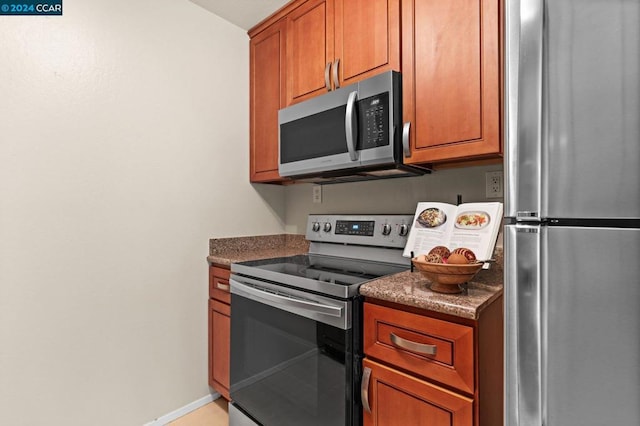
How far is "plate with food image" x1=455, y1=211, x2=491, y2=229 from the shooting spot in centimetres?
136

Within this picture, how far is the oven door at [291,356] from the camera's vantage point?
1.21m

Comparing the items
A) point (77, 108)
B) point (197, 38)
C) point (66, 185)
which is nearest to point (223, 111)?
point (197, 38)

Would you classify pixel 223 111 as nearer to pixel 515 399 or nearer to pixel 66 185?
pixel 66 185

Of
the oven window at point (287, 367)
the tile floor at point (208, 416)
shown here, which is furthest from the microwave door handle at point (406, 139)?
the tile floor at point (208, 416)

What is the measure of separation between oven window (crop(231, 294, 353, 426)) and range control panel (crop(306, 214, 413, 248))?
0.62 meters

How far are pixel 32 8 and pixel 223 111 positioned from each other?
0.95 meters

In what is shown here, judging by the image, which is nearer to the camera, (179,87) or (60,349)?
(60,349)

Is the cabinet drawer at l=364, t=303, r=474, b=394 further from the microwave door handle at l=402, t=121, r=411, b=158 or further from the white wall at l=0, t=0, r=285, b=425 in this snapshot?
the white wall at l=0, t=0, r=285, b=425

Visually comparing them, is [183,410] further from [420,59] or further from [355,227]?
[420,59]

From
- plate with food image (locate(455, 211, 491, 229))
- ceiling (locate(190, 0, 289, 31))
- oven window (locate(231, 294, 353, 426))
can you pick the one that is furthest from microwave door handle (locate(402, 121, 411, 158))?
ceiling (locate(190, 0, 289, 31))

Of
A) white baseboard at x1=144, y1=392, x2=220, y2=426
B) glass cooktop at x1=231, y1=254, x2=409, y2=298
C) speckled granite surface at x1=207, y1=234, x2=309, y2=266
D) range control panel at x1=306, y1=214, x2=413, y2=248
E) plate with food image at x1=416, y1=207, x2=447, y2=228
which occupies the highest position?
plate with food image at x1=416, y1=207, x2=447, y2=228

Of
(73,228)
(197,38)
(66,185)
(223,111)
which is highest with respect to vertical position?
(197,38)

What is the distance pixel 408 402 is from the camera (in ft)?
3.54

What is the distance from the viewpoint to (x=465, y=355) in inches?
38.1
